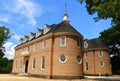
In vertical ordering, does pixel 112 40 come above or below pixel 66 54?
above

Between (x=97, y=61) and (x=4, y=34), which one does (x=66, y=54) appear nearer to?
(x=97, y=61)

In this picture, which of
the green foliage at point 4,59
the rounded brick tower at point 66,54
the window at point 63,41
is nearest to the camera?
the rounded brick tower at point 66,54

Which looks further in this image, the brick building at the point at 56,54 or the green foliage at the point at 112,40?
the green foliage at the point at 112,40

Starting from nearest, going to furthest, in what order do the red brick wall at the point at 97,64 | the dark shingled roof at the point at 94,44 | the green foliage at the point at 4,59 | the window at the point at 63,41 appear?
1. the window at the point at 63,41
2. the red brick wall at the point at 97,64
3. the dark shingled roof at the point at 94,44
4. the green foliage at the point at 4,59

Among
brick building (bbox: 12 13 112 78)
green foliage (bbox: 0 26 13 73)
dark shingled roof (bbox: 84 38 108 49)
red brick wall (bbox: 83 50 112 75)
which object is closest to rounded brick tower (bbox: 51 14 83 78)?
brick building (bbox: 12 13 112 78)

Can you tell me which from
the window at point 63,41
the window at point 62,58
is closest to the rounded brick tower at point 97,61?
the window at point 63,41

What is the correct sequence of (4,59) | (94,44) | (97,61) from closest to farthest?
(97,61) → (94,44) → (4,59)

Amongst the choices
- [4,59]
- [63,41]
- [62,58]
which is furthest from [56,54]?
[4,59]

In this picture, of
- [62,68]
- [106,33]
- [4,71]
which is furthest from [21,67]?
[106,33]

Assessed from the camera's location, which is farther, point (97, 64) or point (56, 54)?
point (97, 64)

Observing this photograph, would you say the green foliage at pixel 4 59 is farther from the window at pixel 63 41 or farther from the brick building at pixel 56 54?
the window at pixel 63 41

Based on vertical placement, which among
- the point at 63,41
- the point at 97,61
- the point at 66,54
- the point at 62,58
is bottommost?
the point at 97,61

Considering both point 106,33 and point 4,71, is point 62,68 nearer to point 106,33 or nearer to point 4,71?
point 4,71

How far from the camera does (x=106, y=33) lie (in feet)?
194
